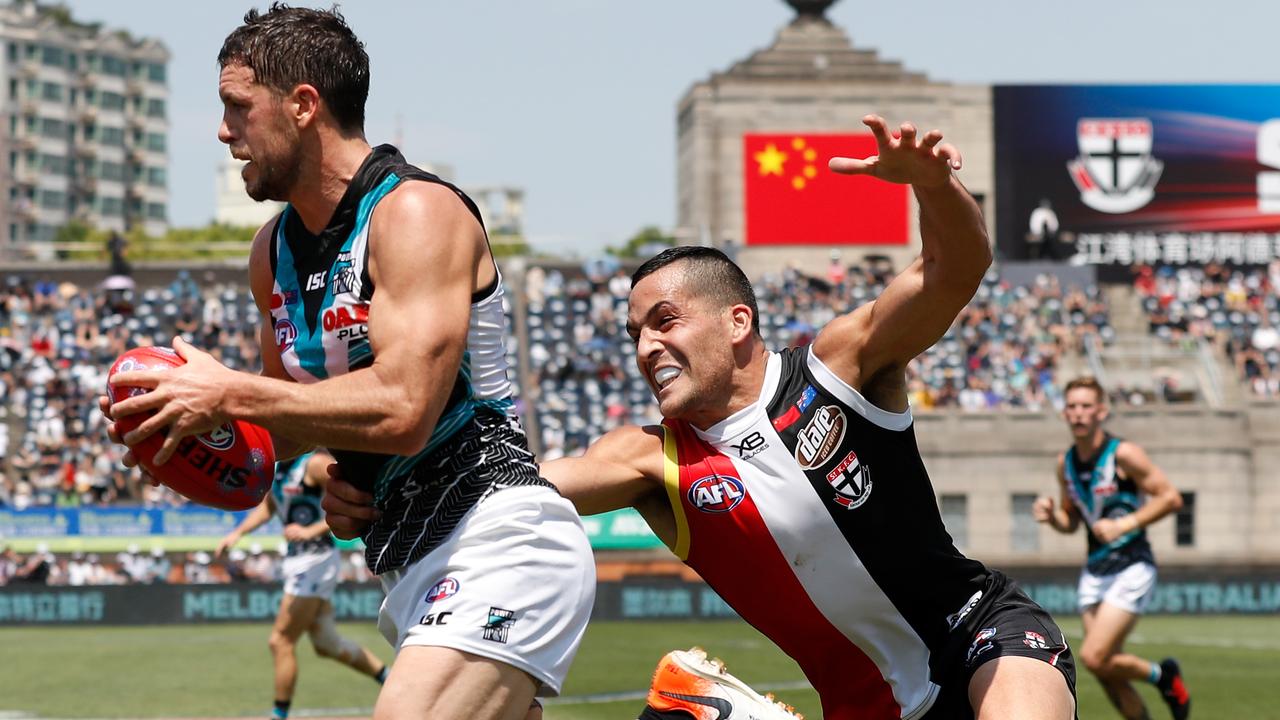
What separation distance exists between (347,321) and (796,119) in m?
46.7

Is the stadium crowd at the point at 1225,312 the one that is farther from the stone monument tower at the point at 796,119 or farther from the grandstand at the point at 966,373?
the stone monument tower at the point at 796,119

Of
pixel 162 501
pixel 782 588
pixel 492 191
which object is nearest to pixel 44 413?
pixel 162 501

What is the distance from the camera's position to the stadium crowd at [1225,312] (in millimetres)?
40500

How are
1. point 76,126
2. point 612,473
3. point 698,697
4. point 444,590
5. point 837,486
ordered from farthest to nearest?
point 76,126
point 698,697
point 612,473
point 837,486
point 444,590

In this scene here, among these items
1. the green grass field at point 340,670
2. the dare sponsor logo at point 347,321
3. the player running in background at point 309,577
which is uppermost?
the dare sponsor logo at point 347,321

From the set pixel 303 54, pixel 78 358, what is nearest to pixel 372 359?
pixel 303 54

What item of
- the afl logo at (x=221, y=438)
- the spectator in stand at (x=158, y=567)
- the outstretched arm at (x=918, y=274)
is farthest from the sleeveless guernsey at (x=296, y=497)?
the spectator in stand at (x=158, y=567)

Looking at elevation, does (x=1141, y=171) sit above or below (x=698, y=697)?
above

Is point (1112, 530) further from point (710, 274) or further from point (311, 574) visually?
point (710, 274)

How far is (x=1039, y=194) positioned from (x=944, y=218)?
149 ft

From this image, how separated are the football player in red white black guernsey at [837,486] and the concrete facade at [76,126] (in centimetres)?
10976

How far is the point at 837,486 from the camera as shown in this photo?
5195mm

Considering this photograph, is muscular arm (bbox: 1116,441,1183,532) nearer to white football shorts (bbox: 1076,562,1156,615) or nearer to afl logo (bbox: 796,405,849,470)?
white football shorts (bbox: 1076,562,1156,615)

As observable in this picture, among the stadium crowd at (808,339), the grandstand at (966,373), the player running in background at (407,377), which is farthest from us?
the stadium crowd at (808,339)
